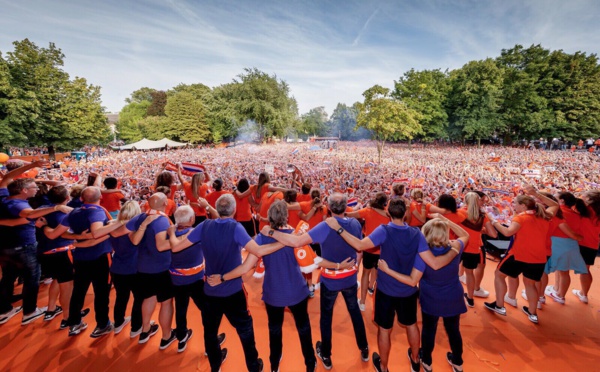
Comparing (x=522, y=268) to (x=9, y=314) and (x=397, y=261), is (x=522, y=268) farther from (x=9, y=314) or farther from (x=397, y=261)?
(x=9, y=314)

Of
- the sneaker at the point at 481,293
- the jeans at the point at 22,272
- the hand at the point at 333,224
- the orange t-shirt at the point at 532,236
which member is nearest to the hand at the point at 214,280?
the hand at the point at 333,224

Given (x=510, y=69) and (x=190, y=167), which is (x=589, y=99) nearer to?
(x=510, y=69)

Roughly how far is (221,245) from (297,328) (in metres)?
1.16

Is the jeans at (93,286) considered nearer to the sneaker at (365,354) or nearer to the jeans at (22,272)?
the jeans at (22,272)

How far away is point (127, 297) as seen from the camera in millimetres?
3375

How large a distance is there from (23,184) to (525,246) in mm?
6840

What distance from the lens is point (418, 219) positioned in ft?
13.8

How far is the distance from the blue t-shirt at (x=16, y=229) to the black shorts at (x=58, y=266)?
480mm

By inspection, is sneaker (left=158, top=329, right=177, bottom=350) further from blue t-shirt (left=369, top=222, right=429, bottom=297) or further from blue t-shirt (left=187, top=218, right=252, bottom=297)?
blue t-shirt (left=369, top=222, right=429, bottom=297)

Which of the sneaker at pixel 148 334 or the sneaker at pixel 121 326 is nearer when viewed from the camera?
the sneaker at pixel 148 334

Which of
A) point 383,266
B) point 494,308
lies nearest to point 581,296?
point 494,308

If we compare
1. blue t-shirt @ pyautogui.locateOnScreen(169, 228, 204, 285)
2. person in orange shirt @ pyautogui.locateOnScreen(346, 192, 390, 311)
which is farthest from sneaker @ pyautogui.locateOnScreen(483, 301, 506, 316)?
→ blue t-shirt @ pyautogui.locateOnScreen(169, 228, 204, 285)

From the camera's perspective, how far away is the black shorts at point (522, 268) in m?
3.46

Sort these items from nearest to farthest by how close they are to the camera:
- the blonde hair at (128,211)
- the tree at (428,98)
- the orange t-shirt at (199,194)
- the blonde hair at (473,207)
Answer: the blonde hair at (128,211), the blonde hair at (473,207), the orange t-shirt at (199,194), the tree at (428,98)
